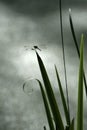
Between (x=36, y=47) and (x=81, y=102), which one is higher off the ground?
(x=36, y=47)

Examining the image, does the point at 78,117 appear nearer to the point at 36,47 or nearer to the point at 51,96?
the point at 51,96

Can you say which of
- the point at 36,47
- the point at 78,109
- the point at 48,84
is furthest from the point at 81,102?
the point at 36,47

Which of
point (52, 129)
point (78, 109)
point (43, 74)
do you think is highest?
point (43, 74)

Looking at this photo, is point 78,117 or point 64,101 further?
point 64,101

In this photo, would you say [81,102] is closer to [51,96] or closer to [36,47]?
[51,96]

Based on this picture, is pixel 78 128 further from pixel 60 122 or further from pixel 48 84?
pixel 48 84

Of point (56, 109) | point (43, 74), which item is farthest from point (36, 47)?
point (56, 109)

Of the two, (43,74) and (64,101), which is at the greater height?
(43,74)

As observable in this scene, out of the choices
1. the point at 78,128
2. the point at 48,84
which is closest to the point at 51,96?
the point at 48,84
